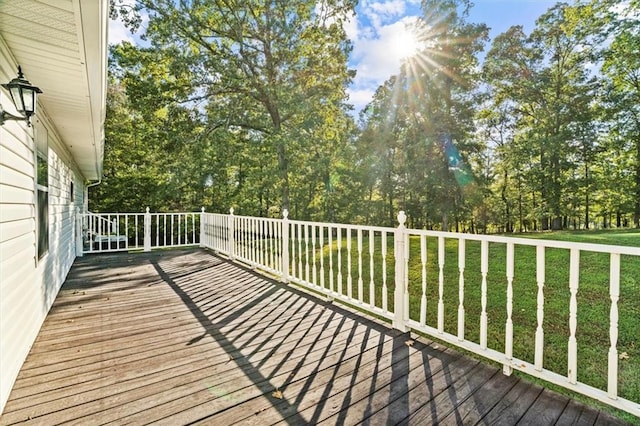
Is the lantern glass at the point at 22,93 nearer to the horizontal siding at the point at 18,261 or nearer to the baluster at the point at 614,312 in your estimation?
the horizontal siding at the point at 18,261

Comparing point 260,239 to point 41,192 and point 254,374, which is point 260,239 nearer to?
point 41,192

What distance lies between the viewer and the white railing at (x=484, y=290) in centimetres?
190

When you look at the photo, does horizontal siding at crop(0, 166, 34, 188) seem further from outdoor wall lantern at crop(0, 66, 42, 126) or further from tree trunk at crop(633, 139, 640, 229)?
tree trunk at crop(633, 139, 640, 229)

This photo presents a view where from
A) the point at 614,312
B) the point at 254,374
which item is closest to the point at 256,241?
the point at 254,374

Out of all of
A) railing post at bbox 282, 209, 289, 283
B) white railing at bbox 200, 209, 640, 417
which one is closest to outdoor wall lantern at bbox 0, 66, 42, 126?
white railing at bbox 200, 209, 640, 417

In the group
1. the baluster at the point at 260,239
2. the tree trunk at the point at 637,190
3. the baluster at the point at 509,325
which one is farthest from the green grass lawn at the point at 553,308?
the tree trunk at the point at 637,190

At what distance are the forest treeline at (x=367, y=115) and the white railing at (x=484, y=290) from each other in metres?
5.39

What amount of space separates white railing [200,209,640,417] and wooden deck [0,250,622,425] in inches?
6.6

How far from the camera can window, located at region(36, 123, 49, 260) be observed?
3.26m

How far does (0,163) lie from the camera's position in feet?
6.64

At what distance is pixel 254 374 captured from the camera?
7.27 feet

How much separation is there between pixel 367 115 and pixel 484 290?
61.0ft

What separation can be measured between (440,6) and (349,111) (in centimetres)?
592

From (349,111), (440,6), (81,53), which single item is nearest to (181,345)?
(81,53)
